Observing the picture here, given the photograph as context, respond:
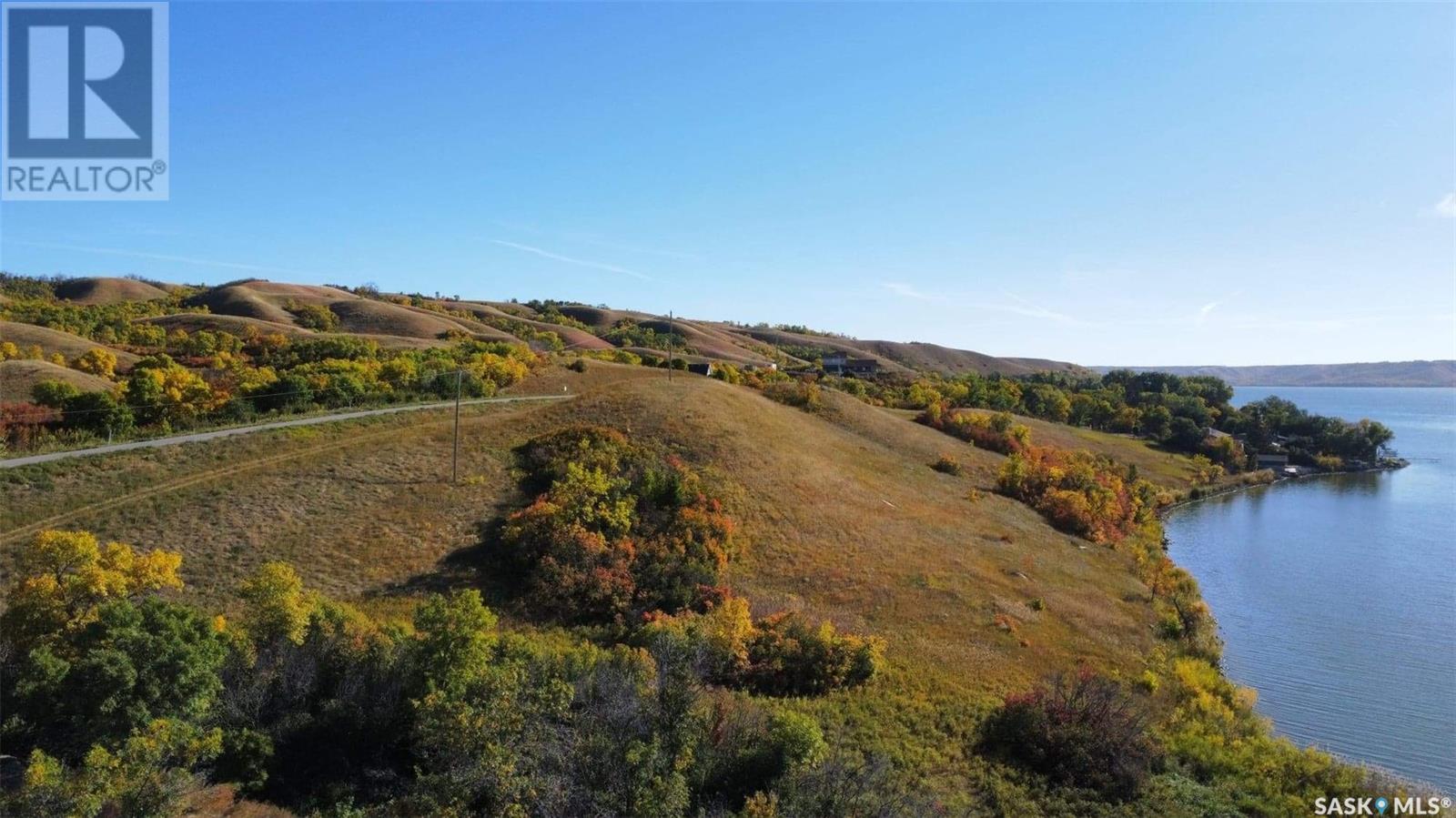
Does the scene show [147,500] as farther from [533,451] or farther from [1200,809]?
[1200,809]

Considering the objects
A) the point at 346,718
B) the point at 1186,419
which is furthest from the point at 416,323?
the point at 1186,419

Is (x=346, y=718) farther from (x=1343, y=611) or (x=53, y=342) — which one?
(x=53, y=342)

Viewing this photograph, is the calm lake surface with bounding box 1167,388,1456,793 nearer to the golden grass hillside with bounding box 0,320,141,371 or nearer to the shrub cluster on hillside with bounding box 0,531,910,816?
the shrub cluster on hillside with bounding box 0,531,910,816

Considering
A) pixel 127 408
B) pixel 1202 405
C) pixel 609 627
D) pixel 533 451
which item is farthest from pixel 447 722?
pixel 1202 405

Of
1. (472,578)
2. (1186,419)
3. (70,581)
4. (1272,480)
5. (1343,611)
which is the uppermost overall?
(1186,419)

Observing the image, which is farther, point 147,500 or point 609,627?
point 147,500

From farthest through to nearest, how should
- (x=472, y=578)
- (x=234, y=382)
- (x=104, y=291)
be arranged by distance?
(x=104, y=291), (x=234, y=382), (x=472, y=578)

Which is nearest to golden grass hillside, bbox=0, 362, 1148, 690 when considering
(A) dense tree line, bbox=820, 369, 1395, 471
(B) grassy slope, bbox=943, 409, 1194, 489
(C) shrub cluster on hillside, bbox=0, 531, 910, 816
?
(C) shrub cluster on hillside, bbox=0, 531, 910, 816
